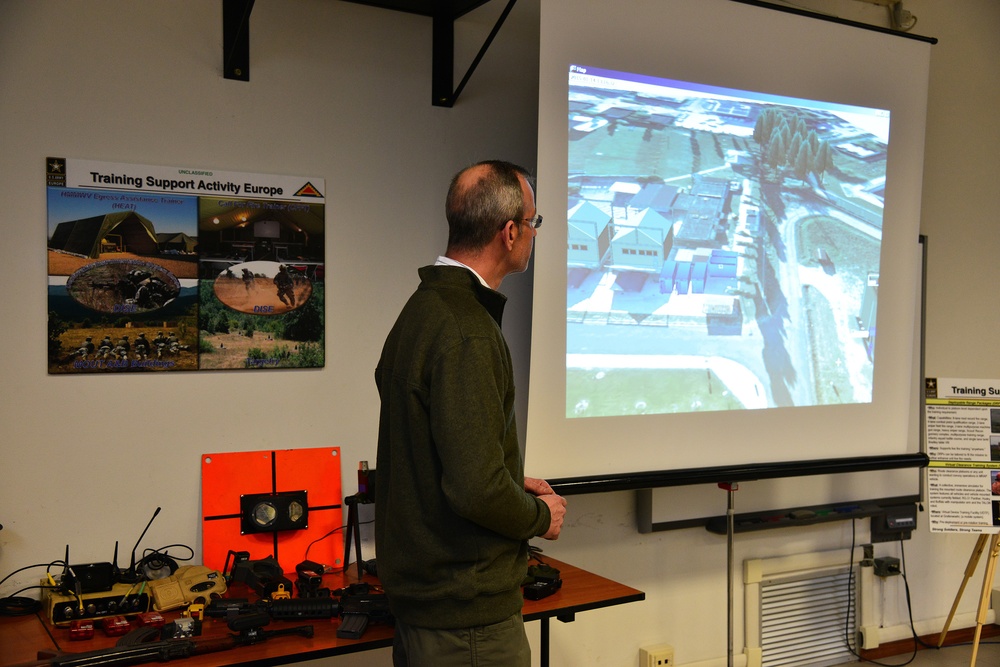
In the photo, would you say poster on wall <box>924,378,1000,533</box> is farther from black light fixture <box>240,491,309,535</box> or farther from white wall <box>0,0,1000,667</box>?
black light fixture <box>240,491,309,535</box>

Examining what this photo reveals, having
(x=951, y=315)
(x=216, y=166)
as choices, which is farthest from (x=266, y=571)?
(x=951, y=315)

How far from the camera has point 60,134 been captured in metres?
2.50

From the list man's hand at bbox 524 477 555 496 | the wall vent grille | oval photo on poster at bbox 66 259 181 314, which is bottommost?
the wall vent grille

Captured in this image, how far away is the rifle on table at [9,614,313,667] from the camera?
6.11ft

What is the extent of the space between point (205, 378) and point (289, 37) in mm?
1149

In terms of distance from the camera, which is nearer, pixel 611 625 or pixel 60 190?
pixel 60 190

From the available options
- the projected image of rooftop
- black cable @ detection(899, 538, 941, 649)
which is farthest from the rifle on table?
black cable @ detection(899, 538, 941, 649)

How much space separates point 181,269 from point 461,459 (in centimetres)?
142

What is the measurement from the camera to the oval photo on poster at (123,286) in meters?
2.52

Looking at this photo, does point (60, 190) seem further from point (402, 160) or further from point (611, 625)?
point (611, 625)

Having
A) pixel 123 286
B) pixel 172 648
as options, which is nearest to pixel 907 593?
pixel 172 648

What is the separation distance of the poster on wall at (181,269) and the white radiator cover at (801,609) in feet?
7.10

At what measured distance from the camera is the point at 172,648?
76.4 inches

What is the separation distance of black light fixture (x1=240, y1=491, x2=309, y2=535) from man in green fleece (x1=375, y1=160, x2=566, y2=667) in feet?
3.06
